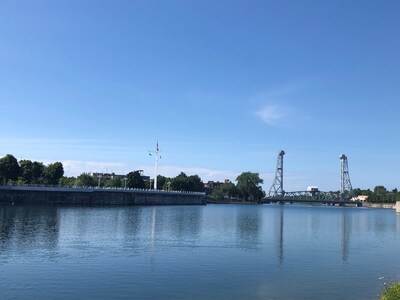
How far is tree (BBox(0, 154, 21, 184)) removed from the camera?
143125 mm

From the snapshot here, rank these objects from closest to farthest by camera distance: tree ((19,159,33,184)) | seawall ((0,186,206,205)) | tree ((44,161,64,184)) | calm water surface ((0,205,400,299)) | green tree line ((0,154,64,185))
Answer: calm water surface ((0,205,400,299)) < seawall ((0,186,206,205)) < green tree line ((0,154,64,185)) < tree ((19,159,33,184)) < tree ((44,161,64,184))

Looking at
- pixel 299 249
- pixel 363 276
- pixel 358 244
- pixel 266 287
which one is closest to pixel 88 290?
pixel 266 287

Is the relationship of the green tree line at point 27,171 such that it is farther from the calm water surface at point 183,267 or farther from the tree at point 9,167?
the calm water surface at point 183,267

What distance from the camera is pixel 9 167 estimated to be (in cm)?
14400

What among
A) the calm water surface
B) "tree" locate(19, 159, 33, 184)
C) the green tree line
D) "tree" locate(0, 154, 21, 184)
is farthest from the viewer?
"tree" locate(19, 159, 33, 184)

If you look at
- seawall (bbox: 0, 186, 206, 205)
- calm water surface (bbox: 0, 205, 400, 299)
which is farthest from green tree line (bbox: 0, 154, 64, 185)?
calm water surface (bbox: 0, 205, 400, 299)

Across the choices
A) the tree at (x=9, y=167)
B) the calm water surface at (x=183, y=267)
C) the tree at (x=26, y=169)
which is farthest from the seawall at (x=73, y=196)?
the calm water surface at (x=183, y=267)

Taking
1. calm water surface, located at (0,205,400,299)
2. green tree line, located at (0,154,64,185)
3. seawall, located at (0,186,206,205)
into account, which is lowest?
calm water surface, located at (0,205,400,299)

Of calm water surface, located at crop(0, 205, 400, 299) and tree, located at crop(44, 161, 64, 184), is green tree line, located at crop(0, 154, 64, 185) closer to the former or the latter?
tree, located at crop(44, 161, 64, 184)

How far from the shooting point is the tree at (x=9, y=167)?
470ft

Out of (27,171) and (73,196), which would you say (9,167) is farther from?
(73,196)

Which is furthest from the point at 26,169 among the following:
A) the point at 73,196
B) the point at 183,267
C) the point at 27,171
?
the point at 183,267

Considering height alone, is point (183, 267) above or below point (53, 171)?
below

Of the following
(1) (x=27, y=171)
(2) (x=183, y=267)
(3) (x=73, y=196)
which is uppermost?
(1) (x=27, y=171)
